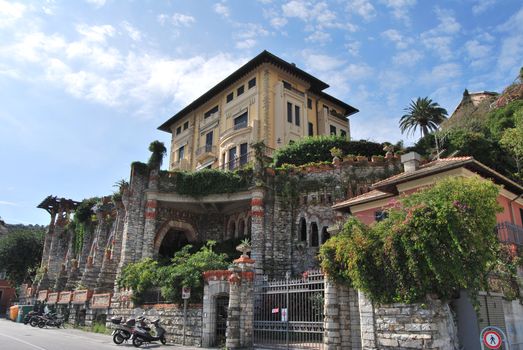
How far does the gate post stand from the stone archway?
40.7 feet

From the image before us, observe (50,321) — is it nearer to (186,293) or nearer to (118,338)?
(118,338)

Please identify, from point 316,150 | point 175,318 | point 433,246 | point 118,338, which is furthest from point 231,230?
point 433,246

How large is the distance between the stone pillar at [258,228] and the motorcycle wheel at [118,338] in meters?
8.05

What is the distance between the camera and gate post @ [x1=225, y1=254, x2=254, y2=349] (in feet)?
46.5

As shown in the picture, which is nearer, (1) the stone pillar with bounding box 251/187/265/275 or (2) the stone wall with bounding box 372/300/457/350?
(2) the stone wall with bounding box 372/300/457/350

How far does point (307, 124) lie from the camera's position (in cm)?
3678

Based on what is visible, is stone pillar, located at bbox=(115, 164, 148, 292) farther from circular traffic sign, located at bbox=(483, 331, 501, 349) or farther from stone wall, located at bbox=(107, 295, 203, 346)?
circular traffic sign, located at bbox=(483, 331, 501, 349)

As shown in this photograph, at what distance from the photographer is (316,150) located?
28234 millimetres

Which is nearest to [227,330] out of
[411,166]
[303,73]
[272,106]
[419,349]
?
[419,349]

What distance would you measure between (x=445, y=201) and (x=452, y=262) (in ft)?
4.83

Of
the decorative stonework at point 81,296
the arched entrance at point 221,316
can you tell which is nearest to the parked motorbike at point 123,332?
the arched entrance at point 221,316

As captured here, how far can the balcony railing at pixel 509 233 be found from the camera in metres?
14.0

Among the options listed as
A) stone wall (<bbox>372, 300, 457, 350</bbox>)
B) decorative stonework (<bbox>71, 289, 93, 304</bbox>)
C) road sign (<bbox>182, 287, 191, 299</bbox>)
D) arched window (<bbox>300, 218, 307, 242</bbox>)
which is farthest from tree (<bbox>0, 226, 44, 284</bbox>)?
stone wall (<bbox>372, 300, 457, 350</bbox>)

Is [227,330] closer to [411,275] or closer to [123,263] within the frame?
[411,275]
